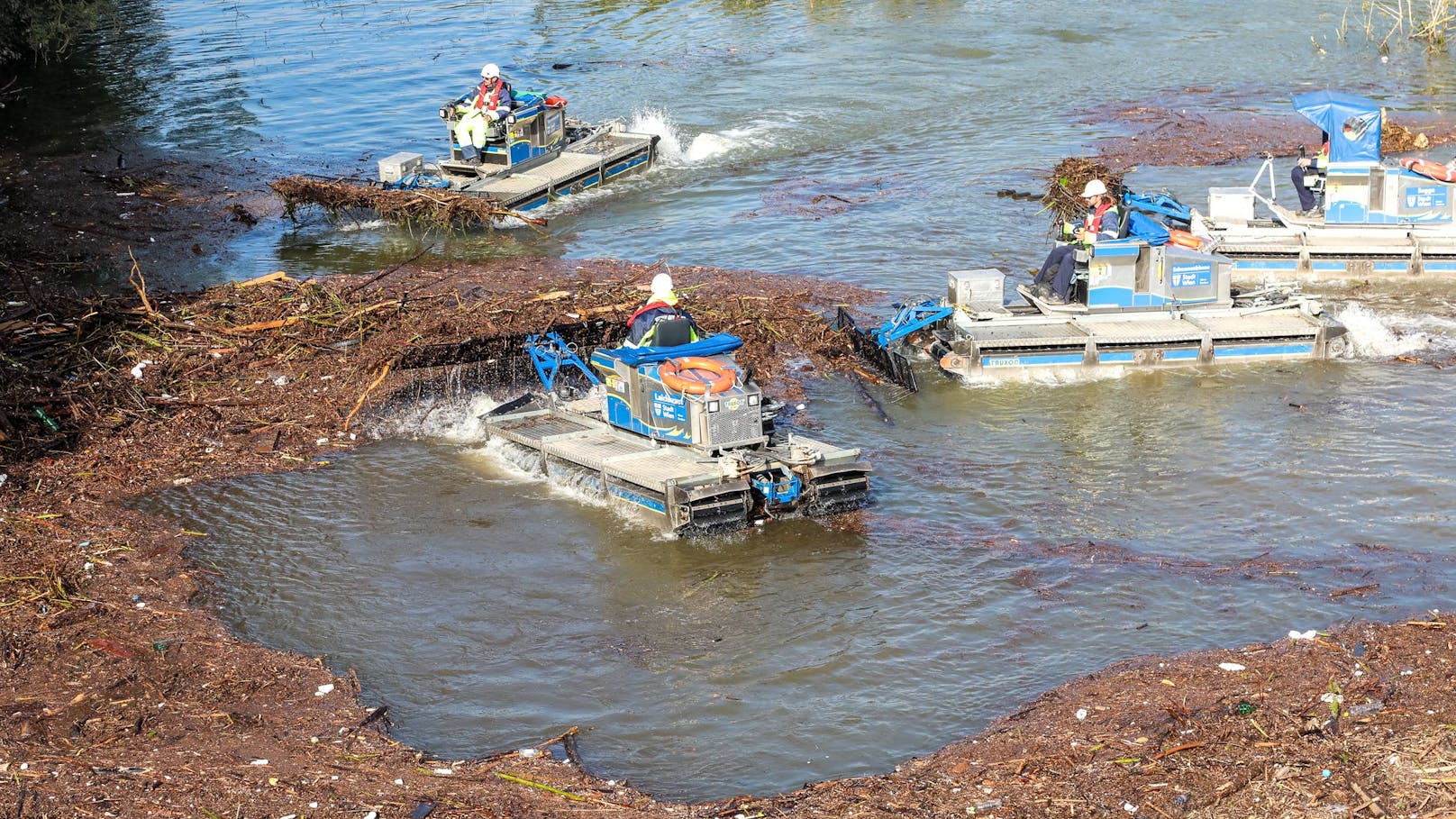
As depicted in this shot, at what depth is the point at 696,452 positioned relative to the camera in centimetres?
1466

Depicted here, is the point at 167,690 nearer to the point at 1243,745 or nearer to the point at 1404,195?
the point at 1243,745

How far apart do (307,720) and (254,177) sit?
21152mm

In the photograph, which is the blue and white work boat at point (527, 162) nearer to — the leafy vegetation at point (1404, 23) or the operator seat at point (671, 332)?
the operator seat at point (671, 332)

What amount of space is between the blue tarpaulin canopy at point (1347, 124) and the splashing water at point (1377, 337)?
3.10m

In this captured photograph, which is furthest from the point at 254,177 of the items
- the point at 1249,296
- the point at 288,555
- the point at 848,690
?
the point at 848,690

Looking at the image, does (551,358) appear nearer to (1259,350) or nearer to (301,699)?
(301,699)

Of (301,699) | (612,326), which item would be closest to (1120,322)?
(612,326)

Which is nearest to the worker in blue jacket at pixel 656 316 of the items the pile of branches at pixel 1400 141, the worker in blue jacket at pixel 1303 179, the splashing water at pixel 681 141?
the worker in blue jacket at pixel 1303 179

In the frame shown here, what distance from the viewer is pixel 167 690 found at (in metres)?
11.0

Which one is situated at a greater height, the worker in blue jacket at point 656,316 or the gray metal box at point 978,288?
the worker in blue jacket at point 656,316

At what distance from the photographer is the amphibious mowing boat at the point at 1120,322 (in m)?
Result: 18.4

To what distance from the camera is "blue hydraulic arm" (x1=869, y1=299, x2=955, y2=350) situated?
18656mm

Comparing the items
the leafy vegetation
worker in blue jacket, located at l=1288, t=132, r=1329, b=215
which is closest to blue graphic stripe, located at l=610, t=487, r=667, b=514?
worker in blue jacket, located at l=1288, t=132, r=1329, b=215

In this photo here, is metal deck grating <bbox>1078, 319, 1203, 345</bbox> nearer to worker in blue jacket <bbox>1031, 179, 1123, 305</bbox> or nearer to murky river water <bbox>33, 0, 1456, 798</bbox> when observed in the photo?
murky river water <bbox>33, 0, 1456, 798</bbox>
